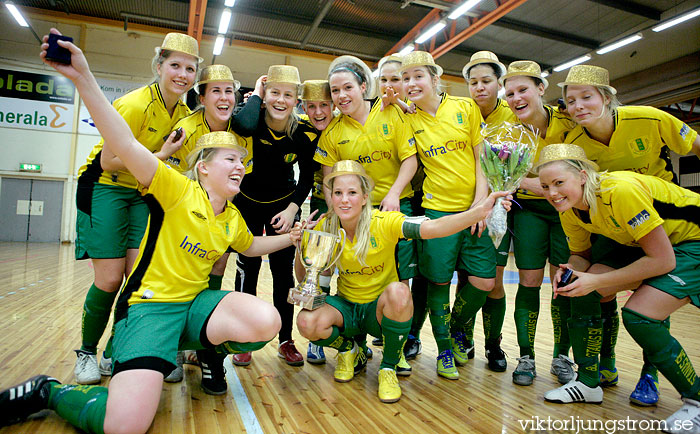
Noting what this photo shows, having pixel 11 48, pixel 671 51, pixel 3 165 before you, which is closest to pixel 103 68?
pixel 11 48

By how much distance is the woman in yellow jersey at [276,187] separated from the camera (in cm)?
277

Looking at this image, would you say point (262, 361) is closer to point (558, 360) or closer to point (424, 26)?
point (558, 360)

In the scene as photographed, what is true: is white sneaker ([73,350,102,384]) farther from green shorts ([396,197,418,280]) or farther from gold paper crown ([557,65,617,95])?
gold paper crown ([557,65,617,95])

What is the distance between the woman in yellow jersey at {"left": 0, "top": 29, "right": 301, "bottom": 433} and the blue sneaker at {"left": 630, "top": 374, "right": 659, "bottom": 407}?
1.98m

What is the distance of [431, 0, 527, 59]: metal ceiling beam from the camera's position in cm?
887

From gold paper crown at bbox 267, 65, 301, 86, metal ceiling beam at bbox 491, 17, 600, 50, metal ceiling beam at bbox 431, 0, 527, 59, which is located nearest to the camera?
gold paper crown at bbox 267, 65, 301, 86

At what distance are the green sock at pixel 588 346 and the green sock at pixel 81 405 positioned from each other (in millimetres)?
2319

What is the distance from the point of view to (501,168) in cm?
212

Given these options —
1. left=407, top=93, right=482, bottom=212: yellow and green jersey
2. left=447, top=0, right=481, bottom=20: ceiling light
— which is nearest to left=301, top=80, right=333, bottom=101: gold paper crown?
left=407, top=93, right=482, bottom=212: yellow and green jersey

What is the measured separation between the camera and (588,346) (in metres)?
2.27

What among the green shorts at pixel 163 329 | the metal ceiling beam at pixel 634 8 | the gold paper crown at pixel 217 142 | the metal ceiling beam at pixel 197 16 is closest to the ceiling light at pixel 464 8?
the metal ceiling beam at pixel 634 8

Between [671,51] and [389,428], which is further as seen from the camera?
[671,51]

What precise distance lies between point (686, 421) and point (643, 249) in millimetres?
780

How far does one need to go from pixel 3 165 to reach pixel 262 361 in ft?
46.2
